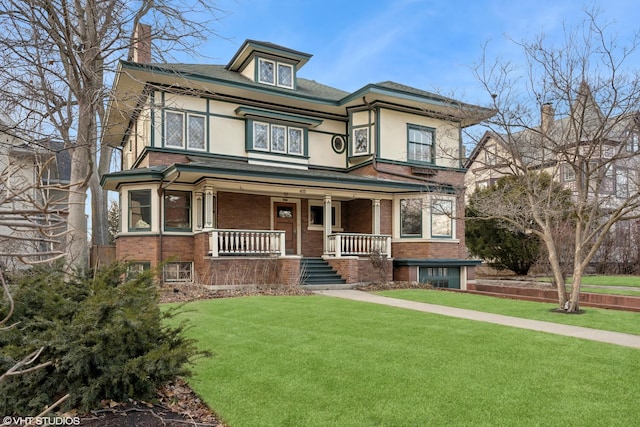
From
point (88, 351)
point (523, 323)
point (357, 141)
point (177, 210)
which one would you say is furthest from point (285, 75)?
point (88, 351)

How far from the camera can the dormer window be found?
61.6ft

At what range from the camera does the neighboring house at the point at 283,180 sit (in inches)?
607

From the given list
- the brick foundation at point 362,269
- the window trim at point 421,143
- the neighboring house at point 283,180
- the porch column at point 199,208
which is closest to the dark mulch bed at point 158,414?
the neighboring house at point 283,180

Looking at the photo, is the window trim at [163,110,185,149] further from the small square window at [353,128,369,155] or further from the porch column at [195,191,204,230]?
the small square window at [353,128,369,155]

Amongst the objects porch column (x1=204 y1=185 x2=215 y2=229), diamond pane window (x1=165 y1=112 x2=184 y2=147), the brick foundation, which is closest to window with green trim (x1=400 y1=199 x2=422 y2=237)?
the brick foundation

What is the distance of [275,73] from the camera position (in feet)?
62.3

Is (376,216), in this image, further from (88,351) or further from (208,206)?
(88,351)

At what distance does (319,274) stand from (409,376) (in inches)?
453

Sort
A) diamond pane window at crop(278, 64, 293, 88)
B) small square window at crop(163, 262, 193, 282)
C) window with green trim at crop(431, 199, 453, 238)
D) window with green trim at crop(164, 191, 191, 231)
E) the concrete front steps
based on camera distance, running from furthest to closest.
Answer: diamond pane window at crop(278, 64, 293, 88), window with green trim at crop(431, 199, 453, 238), window with green trim at crop(164, 191, 191, 231), small square window at crop(163, 262, 193, 282), the concrete front steps

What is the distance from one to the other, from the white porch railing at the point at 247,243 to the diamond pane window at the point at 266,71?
267 inches

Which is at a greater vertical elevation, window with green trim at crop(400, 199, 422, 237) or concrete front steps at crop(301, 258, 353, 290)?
window with green trim at crop(400, 199, 422, 237)

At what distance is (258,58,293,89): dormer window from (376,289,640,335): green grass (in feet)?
33.1

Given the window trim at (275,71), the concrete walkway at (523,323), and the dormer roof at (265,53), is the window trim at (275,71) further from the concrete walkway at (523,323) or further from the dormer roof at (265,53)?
the concrete walkway at (523,323)
